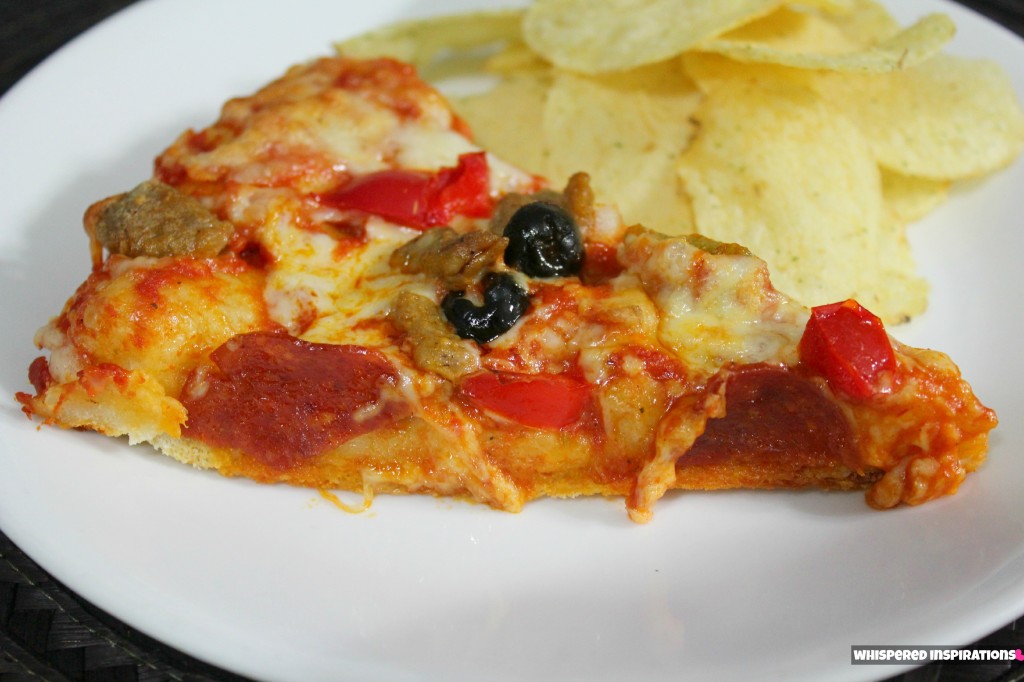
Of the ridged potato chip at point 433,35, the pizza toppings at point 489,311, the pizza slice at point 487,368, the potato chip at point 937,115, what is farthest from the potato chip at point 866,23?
the pizza toppings at point 489,311

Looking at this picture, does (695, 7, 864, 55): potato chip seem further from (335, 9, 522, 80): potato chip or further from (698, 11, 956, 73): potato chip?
(335, 9, 522, 80): potato chip

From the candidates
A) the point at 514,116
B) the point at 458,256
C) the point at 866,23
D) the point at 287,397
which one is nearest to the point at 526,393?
the point at 458,256

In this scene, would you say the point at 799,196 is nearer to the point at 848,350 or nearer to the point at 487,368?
the point at 848,350

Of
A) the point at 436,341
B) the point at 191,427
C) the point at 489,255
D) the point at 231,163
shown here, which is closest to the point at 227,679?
the point at 191,427

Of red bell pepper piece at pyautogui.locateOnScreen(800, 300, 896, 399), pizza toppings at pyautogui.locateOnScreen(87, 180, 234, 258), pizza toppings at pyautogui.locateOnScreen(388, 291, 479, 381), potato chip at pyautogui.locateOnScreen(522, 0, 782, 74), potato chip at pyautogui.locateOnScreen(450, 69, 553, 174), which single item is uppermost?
pizza toppings at pyautogui.locateOnScreen(87, 180, 234, 258)

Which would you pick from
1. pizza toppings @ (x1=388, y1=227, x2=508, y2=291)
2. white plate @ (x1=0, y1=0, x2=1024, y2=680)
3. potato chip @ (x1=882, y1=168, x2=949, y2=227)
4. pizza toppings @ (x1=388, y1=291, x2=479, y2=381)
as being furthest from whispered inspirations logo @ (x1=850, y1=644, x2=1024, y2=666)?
potato chip @ (x1=882, y1=168, x2=949, y2=227)

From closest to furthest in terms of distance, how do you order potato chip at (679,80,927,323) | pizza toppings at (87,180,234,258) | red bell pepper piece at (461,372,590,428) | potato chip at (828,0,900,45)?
red bell pepper piece at (461,372,590,428) → pizza toppings at (87,180,234,258) → potato chip at (679,80,927,323) → potato chip at (828,0,900,45)
